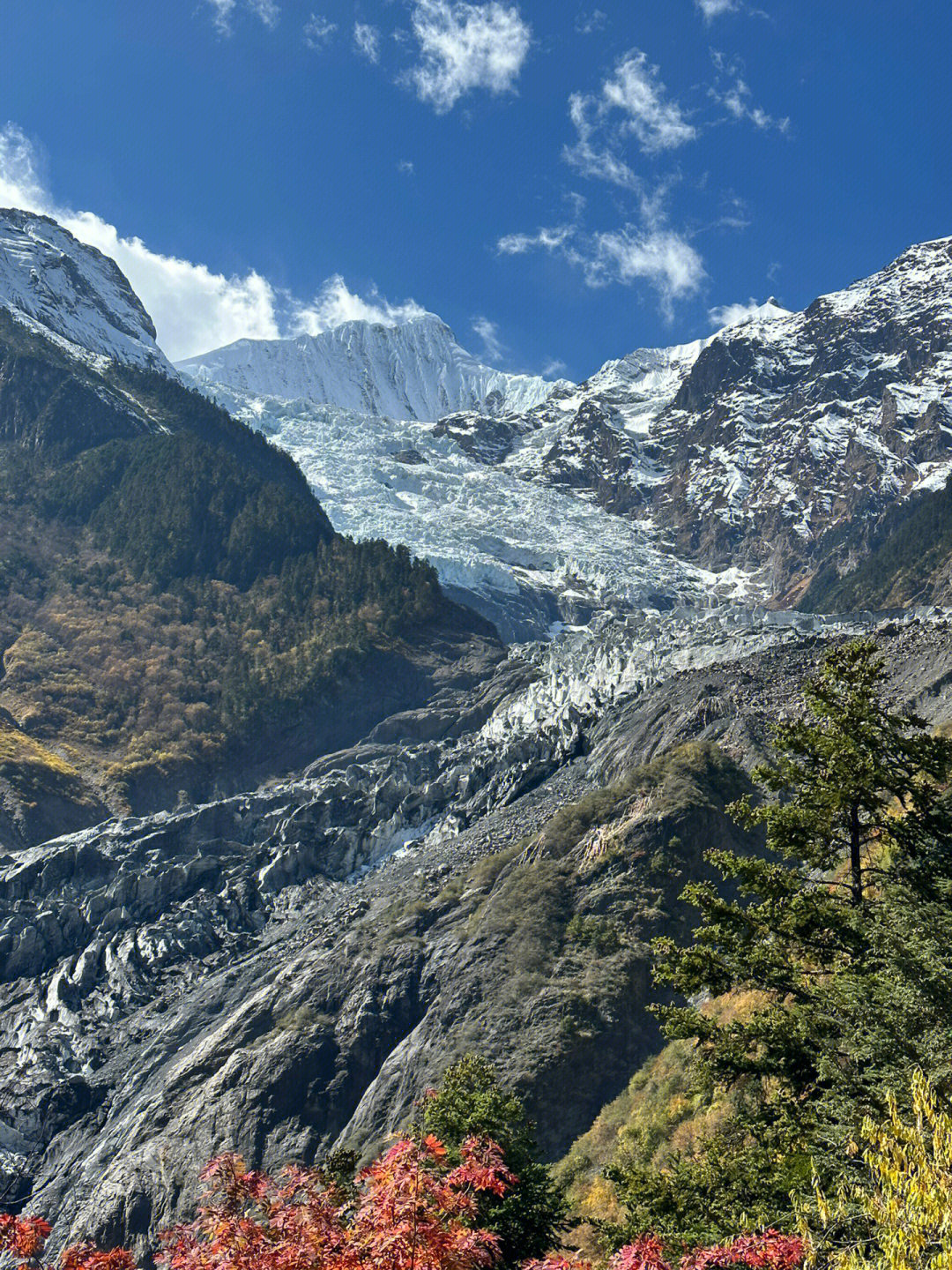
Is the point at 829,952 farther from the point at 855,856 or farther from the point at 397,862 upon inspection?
the point at 397,862

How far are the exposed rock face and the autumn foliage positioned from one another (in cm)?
2379

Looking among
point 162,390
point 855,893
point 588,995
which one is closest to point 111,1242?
point 588,995

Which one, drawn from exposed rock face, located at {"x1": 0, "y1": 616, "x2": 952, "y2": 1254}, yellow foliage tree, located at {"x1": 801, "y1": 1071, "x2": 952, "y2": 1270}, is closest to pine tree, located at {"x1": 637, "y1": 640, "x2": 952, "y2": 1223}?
yellow foliage tree, located at {"x1": 801, "y1": 1071, "x2": 952, "y2": 1270}

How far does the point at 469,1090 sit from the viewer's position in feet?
76.8

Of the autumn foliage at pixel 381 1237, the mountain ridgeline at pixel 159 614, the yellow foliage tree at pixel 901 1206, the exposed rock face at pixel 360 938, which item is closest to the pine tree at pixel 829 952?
the yellow foliage tree at pixel 901 1206

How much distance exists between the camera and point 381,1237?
9773 millimetres

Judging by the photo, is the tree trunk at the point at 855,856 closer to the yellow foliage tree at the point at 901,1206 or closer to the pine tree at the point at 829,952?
the pine tree at the point at 829,952

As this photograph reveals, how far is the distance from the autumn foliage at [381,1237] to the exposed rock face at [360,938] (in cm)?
2379

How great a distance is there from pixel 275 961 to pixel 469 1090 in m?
37.0

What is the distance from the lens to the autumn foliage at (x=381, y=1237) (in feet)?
32.6

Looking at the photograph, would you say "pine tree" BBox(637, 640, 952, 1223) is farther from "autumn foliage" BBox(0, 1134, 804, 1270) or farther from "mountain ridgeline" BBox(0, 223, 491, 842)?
"mountain ridgeline" BBox(0, 223, 491, 842)

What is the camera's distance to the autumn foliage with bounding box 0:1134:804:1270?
9.92 m

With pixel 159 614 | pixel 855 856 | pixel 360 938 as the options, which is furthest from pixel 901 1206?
pixel 159 614

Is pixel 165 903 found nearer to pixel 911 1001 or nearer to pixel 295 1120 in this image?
pixel 295 1120
